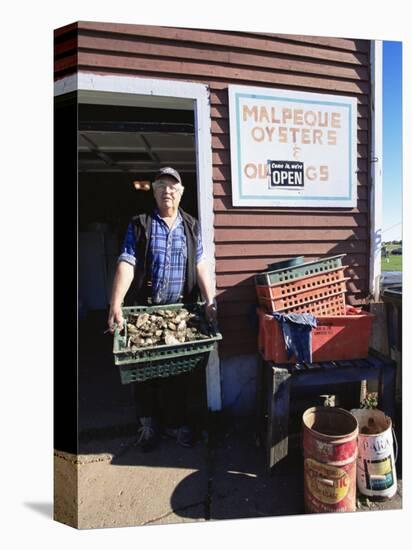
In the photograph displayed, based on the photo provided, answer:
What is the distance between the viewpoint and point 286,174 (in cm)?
328

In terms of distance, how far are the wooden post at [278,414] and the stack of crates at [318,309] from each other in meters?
0.13

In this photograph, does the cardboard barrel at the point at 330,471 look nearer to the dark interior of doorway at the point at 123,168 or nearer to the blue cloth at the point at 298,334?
the blue cloth at the point at 298,334

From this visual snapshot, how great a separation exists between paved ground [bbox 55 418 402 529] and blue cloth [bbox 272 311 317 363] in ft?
3.03

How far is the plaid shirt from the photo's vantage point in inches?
122

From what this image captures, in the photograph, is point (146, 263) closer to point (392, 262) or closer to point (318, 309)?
point (318, 309)

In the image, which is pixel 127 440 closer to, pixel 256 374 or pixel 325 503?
pixel 256 374

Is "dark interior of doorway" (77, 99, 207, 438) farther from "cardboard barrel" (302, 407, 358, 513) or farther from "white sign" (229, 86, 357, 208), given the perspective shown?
"cardboard barrel" (302, 407, 358, 513)

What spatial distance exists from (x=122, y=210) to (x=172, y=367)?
A: 13.8 ft

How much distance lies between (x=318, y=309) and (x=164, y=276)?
4.39ft

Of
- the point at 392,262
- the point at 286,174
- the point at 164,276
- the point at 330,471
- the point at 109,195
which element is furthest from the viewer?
the point at 109,195

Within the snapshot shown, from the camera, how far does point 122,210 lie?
6.54 meters

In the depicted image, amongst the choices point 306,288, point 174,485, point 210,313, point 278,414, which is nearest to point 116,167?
point 210,313

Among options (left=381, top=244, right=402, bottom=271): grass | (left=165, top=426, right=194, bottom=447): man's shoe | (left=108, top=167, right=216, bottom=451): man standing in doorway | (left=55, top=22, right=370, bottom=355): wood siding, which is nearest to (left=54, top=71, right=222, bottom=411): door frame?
(left=55, top=22, right=370, bottom=355): wood siding

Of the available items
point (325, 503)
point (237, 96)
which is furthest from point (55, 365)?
point (237, 96)
